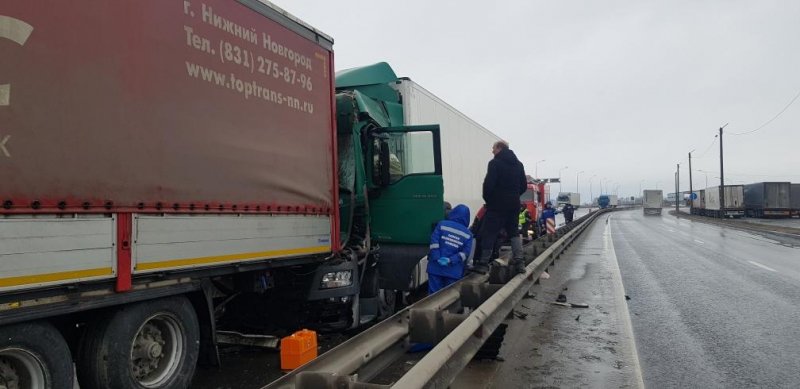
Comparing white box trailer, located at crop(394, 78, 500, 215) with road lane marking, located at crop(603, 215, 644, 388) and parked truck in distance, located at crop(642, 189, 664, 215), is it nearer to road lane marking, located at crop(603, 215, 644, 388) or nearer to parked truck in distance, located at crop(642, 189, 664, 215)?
road lane marking, located at crop(603, 215, 644, 388)

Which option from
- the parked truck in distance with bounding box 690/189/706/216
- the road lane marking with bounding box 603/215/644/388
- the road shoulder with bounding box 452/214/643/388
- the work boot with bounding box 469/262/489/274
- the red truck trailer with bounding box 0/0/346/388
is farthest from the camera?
the parked truck in distance with bounding box 690/189/706/216

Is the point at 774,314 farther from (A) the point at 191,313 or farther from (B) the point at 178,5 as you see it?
(B) the point at 178,5

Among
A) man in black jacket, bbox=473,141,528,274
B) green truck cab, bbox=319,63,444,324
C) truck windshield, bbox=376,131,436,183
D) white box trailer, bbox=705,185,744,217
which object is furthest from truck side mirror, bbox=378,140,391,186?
white box trailer, bbox=705,185,744,217

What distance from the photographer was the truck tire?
→ 3.15m

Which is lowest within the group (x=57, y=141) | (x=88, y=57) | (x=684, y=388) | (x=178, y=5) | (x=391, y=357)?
(x=684, y=388)

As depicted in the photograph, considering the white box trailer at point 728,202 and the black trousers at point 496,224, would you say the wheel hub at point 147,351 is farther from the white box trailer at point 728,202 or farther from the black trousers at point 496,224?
the white box trailer at point 728,202

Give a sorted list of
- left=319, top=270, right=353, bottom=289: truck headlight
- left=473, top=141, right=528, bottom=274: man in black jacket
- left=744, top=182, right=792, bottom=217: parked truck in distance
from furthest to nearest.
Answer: left=744, top=182, right=792, bottom=217: parked truck in distance, left=473, top=141, right=528, bottom=274: man in black jacket, left=319, top=270, right=353, bottom=289: truck headlight

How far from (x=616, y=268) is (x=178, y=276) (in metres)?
10.6

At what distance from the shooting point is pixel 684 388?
167 inches

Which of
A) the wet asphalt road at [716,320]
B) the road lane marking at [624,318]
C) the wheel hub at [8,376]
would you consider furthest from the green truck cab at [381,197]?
the wheel hub at [8,376]

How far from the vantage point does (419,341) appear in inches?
136

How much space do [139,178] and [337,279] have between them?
2448 millimetres

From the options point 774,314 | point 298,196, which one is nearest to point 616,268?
point 774,314

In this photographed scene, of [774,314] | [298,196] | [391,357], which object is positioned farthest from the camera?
[774,314]
